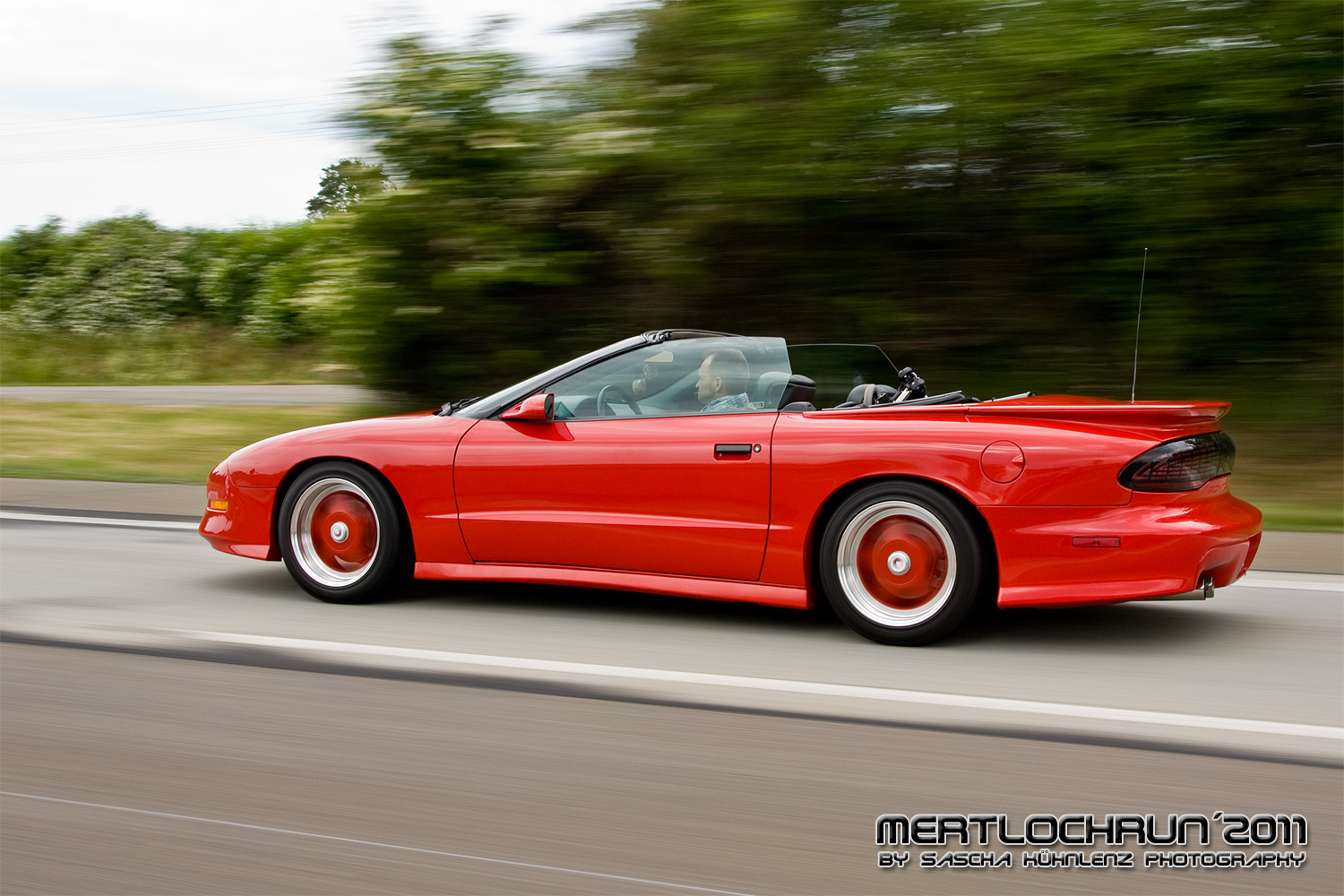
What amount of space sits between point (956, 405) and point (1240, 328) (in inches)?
252

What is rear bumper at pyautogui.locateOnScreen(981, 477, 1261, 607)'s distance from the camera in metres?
Result: 4.54

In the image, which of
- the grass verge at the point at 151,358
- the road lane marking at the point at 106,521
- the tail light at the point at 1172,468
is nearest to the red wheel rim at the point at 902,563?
the tail light at the point at 1172,468

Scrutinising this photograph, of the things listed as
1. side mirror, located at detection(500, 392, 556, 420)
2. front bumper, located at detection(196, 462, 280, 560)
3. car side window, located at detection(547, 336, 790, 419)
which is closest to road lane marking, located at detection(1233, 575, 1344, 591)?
car side window, located at detection(547, 336, 790, 419)

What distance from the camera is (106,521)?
27.6 feet

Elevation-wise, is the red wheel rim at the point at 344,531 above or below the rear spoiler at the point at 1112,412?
below

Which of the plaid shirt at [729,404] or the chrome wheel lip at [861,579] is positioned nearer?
the chrome wheel lip at [861,579]

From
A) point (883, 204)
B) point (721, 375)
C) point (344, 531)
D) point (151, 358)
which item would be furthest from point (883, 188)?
point (151, 358)

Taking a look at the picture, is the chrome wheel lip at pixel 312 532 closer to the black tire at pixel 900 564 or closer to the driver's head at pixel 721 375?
the driver's head at pixel 721 375

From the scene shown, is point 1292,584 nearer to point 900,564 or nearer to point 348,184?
point 900,564

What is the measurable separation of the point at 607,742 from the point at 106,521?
582 cm

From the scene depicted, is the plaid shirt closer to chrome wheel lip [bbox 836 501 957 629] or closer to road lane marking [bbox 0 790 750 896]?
chrome wheel lip [bbox 836 501 957 629]

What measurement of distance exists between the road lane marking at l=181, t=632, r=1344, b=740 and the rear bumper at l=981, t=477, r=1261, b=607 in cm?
60

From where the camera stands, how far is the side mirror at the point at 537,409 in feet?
17.5

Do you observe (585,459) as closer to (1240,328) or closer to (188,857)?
Answer: (188,857)
